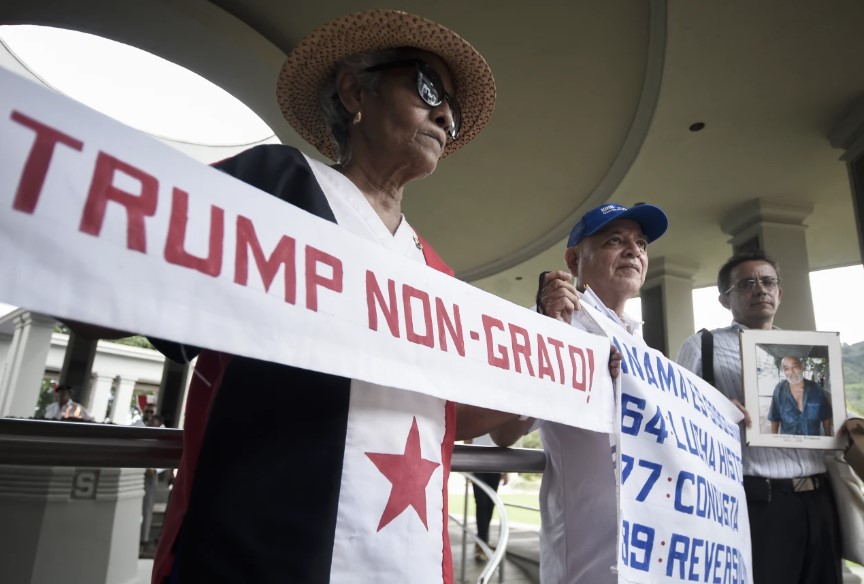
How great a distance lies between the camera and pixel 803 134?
216 inches

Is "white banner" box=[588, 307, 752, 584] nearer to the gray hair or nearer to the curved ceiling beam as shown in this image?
the gray hair

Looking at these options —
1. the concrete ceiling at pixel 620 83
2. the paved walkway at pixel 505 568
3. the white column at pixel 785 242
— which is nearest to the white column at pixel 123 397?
the concrete ceiling at pixel 620 83

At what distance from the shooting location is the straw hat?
3.91 feet

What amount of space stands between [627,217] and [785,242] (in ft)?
20.2

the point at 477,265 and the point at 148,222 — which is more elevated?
the point at 477,265

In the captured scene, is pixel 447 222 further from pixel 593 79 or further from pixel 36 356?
pixel 36 356

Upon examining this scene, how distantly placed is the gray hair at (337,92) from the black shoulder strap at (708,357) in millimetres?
1506

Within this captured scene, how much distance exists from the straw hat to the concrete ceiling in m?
3.54

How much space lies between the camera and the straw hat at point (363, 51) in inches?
46.9

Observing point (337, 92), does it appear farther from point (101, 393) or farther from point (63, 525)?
point (101, 393)

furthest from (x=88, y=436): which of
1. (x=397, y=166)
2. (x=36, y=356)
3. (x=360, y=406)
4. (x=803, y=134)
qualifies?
(x=36, y=356)

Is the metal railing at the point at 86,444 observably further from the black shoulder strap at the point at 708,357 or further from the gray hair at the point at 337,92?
the black shoulder strap at the point at 708,357

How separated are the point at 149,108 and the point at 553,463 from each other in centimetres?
1080

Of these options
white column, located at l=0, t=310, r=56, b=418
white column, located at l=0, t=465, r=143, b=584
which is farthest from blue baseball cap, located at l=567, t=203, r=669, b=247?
white column, located at l=0, t=310, r=56, b=418
